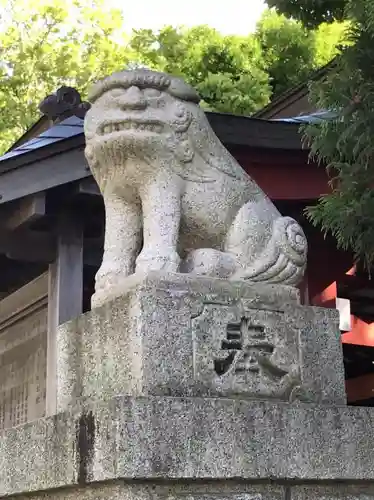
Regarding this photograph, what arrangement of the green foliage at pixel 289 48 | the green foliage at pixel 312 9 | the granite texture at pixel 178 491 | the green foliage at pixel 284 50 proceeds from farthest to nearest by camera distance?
the green foliage at pixel 284 50 → the green foliage at pixel 289 48 → the green foliage at pixel 312 9 → the granite texture at pixel 178 491

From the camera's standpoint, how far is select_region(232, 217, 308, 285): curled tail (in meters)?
2.99

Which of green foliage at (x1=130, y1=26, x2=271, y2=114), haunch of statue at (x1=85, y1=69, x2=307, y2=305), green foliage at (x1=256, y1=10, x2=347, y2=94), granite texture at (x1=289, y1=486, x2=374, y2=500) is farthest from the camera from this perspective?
green foliage at (x1=256, y1=10, x2=347, y2=94)

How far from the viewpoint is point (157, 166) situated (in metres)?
2.96

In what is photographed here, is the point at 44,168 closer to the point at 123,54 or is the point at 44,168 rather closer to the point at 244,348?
the point at 244,348

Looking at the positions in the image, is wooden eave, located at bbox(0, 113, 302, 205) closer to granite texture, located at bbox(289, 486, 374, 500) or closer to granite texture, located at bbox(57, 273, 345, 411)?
granite texture, located at bbox(57, 273, 345, 411)

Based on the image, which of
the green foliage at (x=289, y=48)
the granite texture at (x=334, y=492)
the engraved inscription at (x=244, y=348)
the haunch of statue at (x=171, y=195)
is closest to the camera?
the granite texture at (x=334, y=492)

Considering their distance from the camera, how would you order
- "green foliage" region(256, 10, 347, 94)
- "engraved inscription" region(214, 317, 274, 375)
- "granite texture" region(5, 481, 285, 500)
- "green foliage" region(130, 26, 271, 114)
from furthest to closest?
"green foliage" region(256, 10, 347, 94) < "green foliage" region(130, 26, 271, 114) < "engraved inscription" region(214, 317, 274, 375) < "granite texture" region(5, 481, 285, 500)

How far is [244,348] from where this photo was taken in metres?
2.80

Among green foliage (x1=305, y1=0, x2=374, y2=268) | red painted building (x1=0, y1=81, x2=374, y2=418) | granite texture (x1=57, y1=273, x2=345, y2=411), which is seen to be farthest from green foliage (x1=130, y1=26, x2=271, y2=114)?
granite texture (x1=57, y1=273, x2=345, y2=411)

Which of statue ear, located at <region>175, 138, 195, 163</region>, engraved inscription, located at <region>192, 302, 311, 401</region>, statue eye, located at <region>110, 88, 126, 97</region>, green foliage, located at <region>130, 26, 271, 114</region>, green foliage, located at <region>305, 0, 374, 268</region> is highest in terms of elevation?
green foliage, located at <region>130, 26, 271, 114</region>

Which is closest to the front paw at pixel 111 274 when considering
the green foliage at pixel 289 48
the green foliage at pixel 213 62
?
the green foliage at pixel 213 62

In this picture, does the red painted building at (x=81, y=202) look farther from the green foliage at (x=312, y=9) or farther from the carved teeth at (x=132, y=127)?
the carved teeth at (x=132, y=127)

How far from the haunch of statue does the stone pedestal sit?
5.4 inches

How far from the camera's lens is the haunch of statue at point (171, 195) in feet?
9.59
